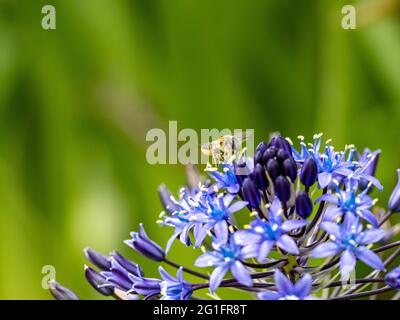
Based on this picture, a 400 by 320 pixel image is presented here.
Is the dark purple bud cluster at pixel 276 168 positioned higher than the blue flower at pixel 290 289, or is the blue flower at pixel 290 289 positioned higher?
the dark purple bud cluster at pixel 276 168

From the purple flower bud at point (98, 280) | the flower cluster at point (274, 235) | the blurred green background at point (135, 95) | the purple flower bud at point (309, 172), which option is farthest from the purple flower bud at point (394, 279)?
the blurred green background at point (135, 95)

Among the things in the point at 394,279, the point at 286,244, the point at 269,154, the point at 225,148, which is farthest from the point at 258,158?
the point at 394,279

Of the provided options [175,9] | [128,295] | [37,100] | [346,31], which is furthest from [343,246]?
[37,100]

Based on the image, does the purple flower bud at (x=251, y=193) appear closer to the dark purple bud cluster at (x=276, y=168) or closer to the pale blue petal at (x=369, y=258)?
the dark purple bud cluster at (x=276, y=168)

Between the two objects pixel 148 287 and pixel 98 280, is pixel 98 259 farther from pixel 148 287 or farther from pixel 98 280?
pixel 148 287

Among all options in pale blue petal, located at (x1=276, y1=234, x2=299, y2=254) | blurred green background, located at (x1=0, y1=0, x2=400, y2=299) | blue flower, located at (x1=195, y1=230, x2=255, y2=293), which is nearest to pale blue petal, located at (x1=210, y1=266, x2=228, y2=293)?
blue flower, located at (x1=195, y1=230, x2=255, y2=293)

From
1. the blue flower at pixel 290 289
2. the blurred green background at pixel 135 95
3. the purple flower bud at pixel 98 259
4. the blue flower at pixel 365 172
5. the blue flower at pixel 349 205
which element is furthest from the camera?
the blurred green background at pixel 135 95

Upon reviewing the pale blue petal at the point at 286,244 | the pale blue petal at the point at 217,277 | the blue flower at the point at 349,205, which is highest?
the blue flower at the point at 349,205
